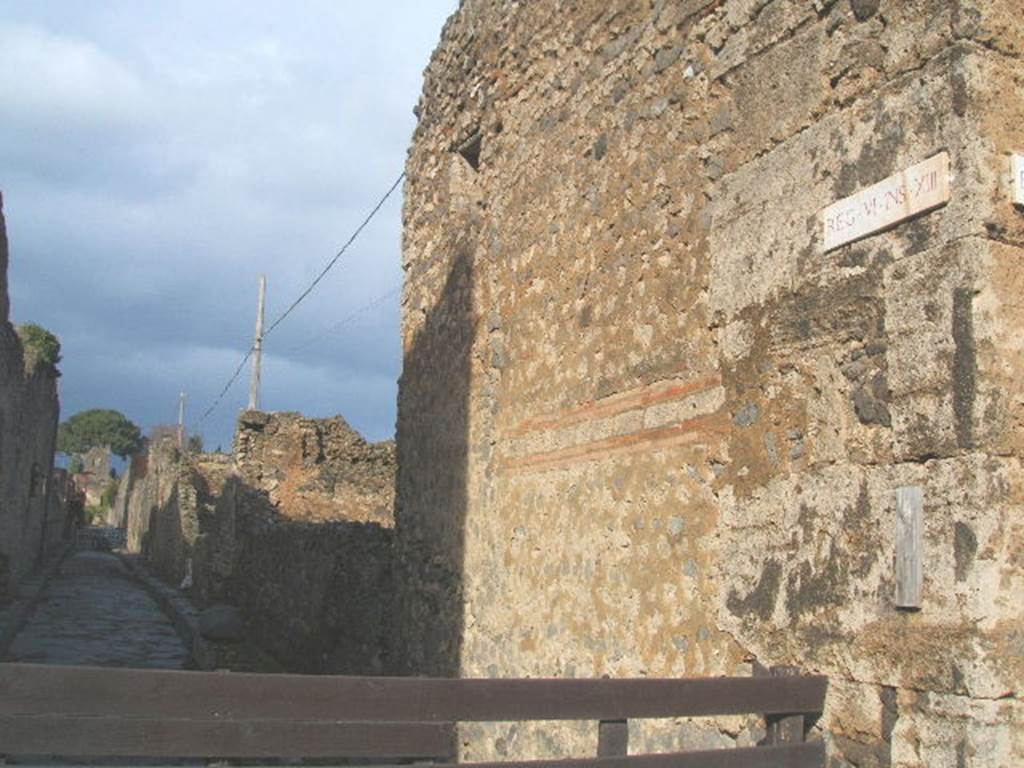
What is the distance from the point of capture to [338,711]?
2.70 metres

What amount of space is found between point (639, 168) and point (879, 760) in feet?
9.13

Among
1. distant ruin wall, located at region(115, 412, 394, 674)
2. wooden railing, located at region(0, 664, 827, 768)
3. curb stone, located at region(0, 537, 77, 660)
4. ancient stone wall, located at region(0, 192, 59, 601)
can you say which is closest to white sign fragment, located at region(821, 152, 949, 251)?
wooden railing, located at region(0, 664, 827, 768)

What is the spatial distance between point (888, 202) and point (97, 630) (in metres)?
12.1

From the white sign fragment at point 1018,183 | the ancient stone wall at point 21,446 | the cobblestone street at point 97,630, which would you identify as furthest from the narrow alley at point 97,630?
the white sign fragment at point 1018,183

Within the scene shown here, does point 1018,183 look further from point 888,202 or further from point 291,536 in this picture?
point 291,536

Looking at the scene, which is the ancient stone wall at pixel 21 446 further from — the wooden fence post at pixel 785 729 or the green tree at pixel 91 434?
the green tree at pixel 91 434

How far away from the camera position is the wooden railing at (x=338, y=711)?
2.43 m

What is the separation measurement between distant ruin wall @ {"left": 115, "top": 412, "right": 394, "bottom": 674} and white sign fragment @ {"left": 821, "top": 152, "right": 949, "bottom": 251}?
509 cm

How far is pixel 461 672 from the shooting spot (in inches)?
250

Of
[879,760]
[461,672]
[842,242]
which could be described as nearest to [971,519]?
[879,760]

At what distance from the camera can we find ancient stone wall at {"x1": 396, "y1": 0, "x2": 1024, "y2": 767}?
3053mm

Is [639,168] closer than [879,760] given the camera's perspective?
No

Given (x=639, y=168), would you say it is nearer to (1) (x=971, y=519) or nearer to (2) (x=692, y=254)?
(2) (x=692, y=254)

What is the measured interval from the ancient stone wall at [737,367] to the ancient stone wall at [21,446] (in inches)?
303
